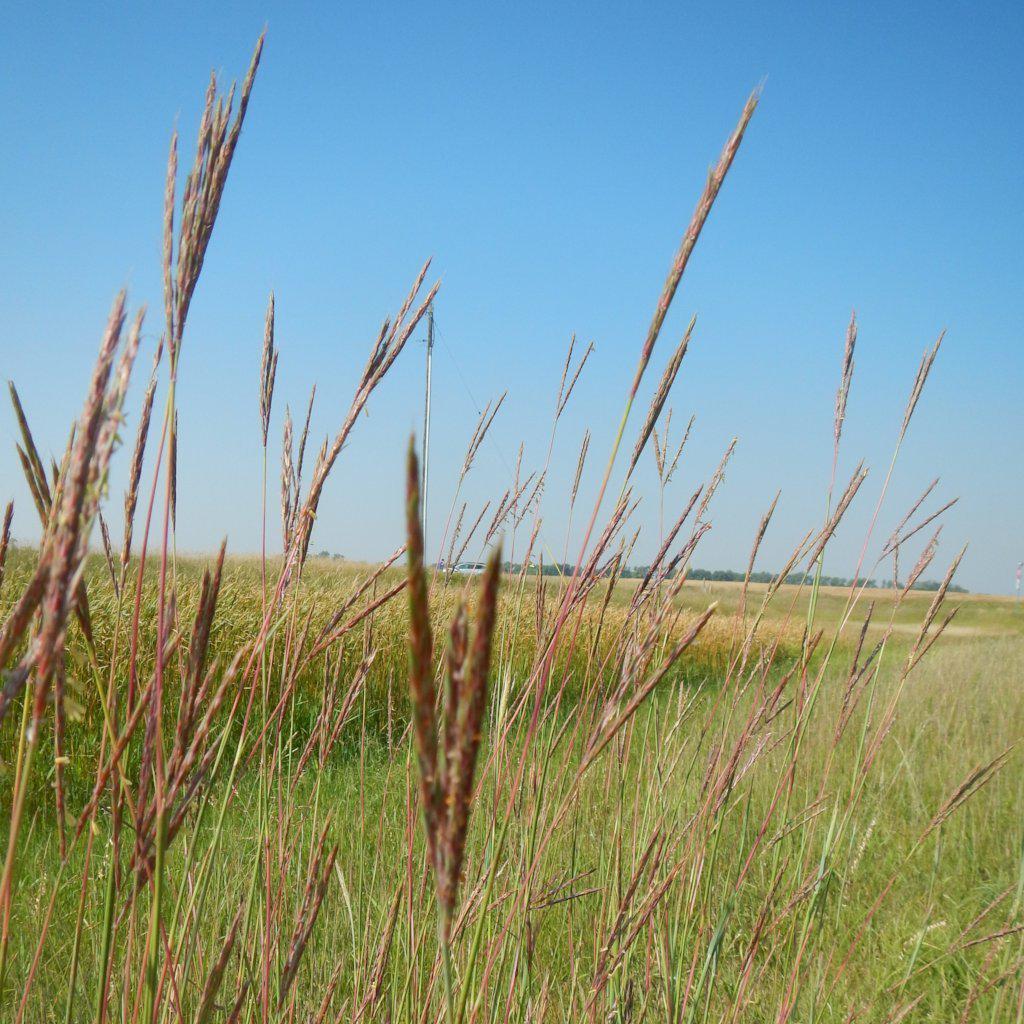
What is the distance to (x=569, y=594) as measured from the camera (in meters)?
1.01

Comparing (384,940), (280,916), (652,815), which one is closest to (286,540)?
(384,940)

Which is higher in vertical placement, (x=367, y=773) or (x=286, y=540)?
(x=286, y=540)

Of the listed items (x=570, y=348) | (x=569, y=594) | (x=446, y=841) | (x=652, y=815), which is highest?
(x=570, y=348)

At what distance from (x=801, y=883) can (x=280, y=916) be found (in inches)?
44.1

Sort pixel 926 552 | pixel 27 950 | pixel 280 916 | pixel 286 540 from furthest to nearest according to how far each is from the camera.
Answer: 1. pixel 27 950
2. pixel 926 552
3. pixel 280 916
4. pixel 286 540

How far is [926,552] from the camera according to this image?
6.42 ft

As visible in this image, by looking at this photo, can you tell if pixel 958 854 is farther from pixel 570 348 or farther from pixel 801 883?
pixel 570 348

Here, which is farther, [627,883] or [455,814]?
[627,883]

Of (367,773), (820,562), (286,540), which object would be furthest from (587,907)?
(367,773)

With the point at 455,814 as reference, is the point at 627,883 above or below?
below

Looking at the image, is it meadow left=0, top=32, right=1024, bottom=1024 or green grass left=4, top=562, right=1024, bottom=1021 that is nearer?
meadow left=0, top=32, right=1024, bottom=1024

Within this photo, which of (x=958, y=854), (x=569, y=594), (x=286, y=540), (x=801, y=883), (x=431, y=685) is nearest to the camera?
(x=431, y=685)

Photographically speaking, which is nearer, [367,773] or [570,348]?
[570,348]

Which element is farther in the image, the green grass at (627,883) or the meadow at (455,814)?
the green grass at (627,883)
